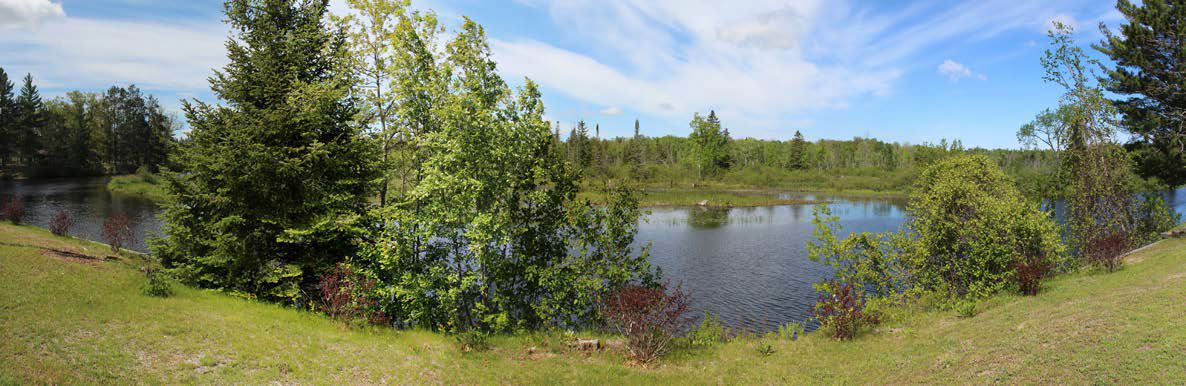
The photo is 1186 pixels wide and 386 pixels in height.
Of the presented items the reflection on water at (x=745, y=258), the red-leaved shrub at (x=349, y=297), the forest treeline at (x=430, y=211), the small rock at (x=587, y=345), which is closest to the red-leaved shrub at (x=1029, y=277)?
the forest treeline at (x=430, y=211)

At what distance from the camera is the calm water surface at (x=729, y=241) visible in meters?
23.0

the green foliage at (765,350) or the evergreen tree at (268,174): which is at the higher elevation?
the evergreen tree at (268,174)

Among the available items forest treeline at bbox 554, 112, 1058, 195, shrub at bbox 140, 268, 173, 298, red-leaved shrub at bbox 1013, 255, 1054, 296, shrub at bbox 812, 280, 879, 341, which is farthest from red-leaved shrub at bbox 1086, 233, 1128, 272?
forest treeline at bbox 554, 112, 1058, 195

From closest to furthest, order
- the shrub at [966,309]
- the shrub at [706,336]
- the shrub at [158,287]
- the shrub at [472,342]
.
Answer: the shrub at [472,342] < the shrub at [158,287] < the shrub at [706,336] < the shrub at [966,309]

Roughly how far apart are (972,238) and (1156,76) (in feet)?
65.2

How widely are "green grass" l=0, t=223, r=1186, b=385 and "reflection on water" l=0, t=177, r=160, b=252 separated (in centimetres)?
1870

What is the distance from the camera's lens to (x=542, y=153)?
52.7 feet

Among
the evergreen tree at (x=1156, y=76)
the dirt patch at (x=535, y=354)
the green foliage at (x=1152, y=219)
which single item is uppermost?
the evergreen tree at (x=1156, y=76)

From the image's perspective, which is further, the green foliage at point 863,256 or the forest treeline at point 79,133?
the forest treeline at point 79,133

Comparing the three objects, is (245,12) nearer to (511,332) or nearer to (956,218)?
(511,332)

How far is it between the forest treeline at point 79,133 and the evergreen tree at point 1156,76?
350 ft

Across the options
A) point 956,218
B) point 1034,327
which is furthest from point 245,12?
point 956,218

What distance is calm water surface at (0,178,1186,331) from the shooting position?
75.3ft

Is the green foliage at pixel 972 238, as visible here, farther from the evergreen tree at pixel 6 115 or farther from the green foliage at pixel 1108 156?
the evergreen tree at pixel 6 115
